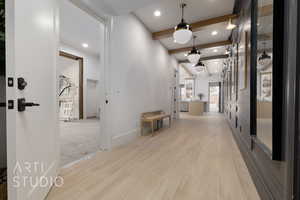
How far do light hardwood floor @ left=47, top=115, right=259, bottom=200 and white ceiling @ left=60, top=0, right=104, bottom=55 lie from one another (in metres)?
2.34

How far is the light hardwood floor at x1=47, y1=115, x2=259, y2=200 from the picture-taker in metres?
1.40

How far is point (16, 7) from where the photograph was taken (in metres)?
0.98

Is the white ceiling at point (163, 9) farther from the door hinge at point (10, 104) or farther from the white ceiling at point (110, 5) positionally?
the door hinge at point (10, 104)

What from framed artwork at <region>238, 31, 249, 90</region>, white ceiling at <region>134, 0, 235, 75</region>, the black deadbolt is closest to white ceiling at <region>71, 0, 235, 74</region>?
white ceiling at <region>134, 0, 235, 75</region>

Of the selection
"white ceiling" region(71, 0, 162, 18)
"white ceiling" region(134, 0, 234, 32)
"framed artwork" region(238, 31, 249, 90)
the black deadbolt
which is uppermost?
"white ceiling" region(134, 0, 234, 32)

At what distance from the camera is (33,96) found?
1207 mm

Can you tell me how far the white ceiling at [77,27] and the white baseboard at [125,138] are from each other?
80.5 inches

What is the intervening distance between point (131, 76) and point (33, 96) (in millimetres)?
2544

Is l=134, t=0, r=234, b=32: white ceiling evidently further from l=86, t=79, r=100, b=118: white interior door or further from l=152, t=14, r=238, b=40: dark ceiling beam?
l=86, t=79, r=100, b=118: white interior door

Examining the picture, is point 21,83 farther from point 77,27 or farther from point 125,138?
point 77,27

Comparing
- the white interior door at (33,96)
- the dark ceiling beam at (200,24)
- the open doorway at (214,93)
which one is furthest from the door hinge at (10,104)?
the open doorway at (214,93)

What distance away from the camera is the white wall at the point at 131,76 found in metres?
2.96

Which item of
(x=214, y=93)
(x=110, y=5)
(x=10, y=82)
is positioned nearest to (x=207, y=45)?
(x=110, y=5)

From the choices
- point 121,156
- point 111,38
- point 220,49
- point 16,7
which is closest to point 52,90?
point 16,7
